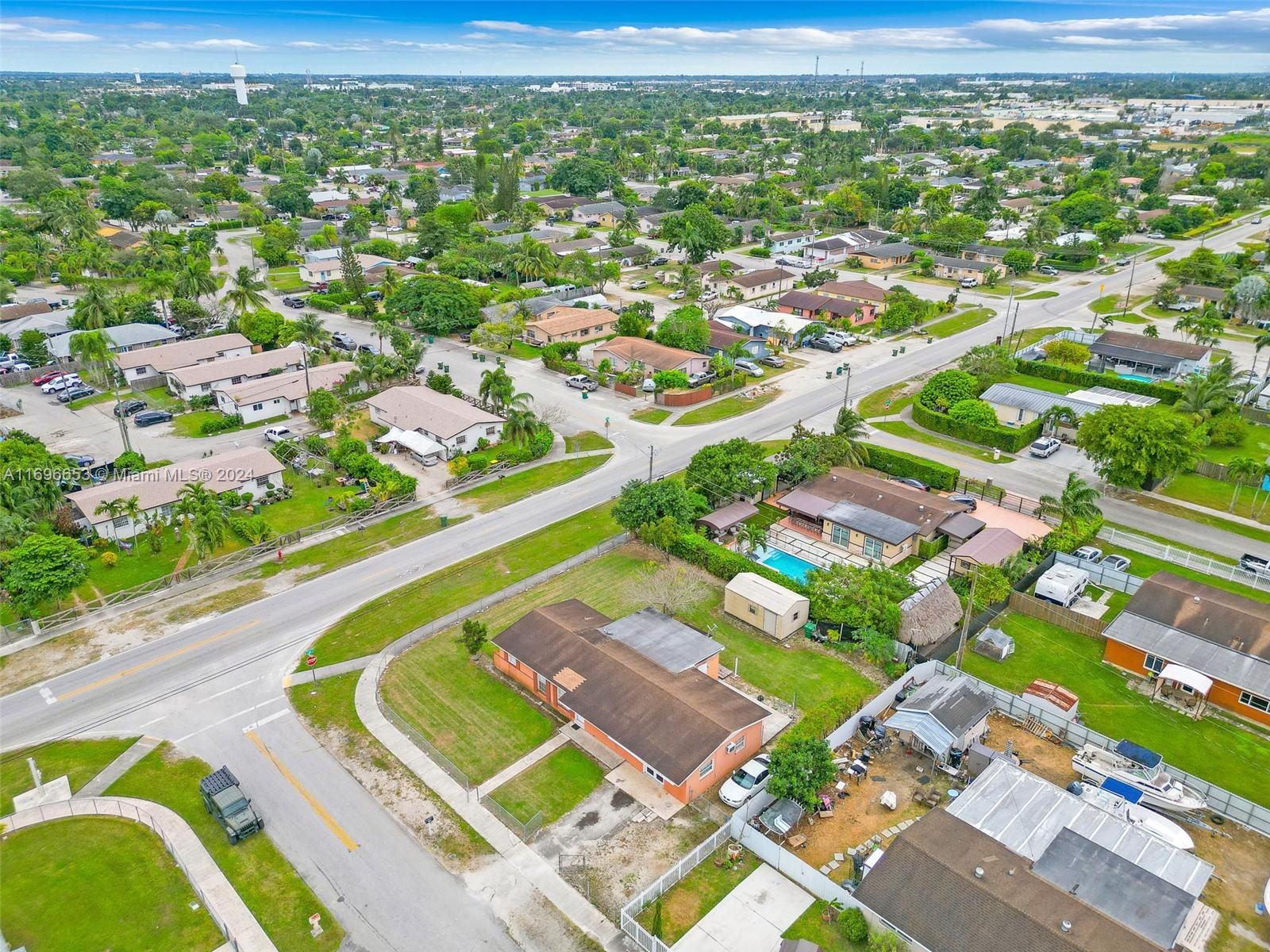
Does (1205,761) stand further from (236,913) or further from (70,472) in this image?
(70,472)

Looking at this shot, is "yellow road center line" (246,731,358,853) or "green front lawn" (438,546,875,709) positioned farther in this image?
"green front lawn" (438,546,875,709)

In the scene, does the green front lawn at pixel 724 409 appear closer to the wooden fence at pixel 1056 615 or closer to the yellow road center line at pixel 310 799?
the wooden fence at pixel 1056 615

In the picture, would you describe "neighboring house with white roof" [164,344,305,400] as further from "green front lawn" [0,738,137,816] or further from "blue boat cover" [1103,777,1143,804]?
"blue boat cover" [1103,777,1143,804]

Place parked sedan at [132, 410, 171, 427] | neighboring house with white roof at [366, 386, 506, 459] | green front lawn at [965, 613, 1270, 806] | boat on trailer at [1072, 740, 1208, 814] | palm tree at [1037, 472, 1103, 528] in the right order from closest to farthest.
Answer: boat on trailer at [1072, 740, 1208, 814] → green front lawn at [965, 613, 1270, 806] → palm tree at [1037, 472, 1103, 528] → neighboring house with white roof at [366, 386, 506, 459] → parked sedan at [132, 410, 171, 427]

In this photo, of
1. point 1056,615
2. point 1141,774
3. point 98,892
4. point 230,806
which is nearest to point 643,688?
point 230,806

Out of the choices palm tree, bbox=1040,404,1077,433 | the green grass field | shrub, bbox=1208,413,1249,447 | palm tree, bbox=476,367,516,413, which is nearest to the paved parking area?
the green grass field

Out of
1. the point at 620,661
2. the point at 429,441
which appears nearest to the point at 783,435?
the point at 429,441
